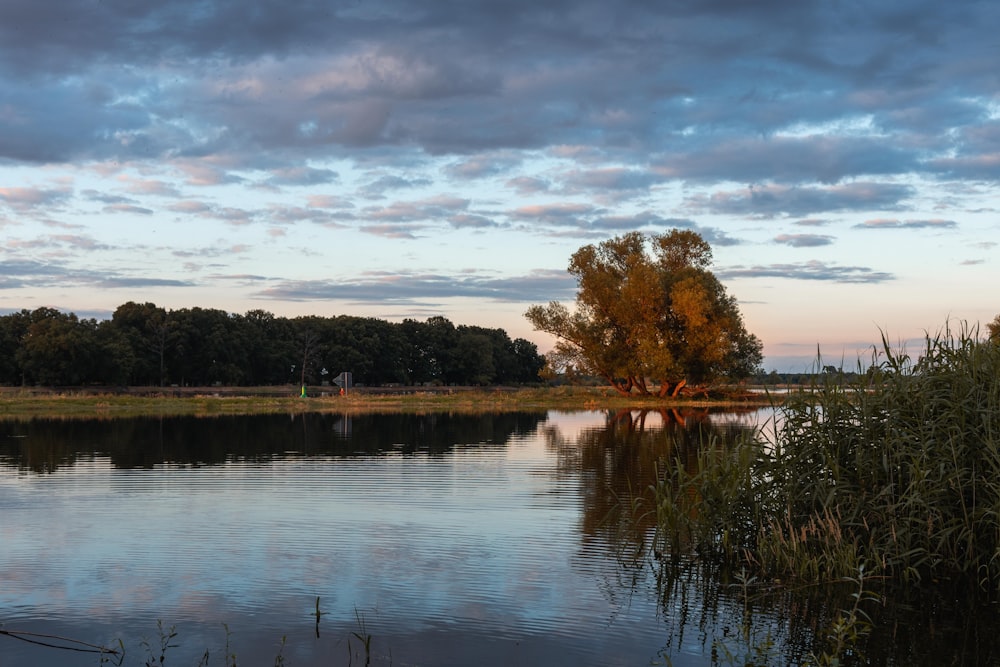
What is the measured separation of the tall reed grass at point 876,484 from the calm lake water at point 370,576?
3.11ft

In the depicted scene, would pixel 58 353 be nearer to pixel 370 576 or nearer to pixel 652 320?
pixel 652 320

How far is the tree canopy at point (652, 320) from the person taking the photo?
8100cm

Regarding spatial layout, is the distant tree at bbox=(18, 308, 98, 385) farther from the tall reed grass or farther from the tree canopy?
the tall reed grass

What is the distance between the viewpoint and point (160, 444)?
1521 inches

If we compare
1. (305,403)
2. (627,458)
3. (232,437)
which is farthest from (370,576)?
(305,403)

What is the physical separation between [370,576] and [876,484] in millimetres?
7762

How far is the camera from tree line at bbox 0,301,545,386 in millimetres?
110500

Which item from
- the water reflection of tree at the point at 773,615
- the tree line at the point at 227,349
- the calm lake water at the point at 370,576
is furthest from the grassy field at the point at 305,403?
the water reflection of tree at the point at 773,615

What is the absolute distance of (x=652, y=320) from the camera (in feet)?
272

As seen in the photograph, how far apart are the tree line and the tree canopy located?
182ft

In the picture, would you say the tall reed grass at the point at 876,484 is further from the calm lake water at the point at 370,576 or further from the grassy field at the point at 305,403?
the grassy field at the point at 305,403

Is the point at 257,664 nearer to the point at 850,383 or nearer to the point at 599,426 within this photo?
the point at 850,383

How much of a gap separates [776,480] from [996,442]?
3.25m

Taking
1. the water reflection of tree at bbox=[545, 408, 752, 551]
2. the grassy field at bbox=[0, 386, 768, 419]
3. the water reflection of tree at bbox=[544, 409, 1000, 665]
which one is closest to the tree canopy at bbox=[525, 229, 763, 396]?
the grassy field at bbox=[0, 386, 768, 419]
